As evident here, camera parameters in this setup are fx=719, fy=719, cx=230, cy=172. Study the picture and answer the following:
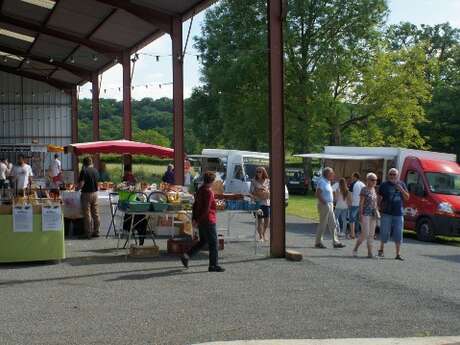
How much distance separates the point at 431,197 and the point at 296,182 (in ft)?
75.6

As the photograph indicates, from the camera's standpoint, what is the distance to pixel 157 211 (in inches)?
491

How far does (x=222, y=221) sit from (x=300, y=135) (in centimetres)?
2309

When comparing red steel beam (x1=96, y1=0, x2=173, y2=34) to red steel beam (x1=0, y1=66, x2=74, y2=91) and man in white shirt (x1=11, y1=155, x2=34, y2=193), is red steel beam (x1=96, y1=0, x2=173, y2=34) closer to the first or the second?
man in white shirt (x1=11, y1=155, x2=34, y2=193)

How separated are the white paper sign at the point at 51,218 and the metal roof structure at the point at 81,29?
901 centimetres

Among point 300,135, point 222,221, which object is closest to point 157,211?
point 222,221

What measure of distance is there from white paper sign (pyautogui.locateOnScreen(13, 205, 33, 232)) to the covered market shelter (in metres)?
4.19

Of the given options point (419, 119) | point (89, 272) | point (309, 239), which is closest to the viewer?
point (89, 272)

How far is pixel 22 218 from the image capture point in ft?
38.4

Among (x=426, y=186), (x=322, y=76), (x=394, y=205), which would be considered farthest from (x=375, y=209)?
(x=322, y=76)

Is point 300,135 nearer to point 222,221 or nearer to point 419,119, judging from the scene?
point 419,119

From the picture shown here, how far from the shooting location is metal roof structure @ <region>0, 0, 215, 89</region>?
2070 centimetres

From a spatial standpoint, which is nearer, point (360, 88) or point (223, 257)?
point (223, 257)

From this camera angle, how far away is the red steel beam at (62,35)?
26.8m

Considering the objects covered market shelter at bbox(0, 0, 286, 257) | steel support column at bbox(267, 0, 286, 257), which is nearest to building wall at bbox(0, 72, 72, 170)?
covered market shelter at bbox(0, 0, 286, 257)
